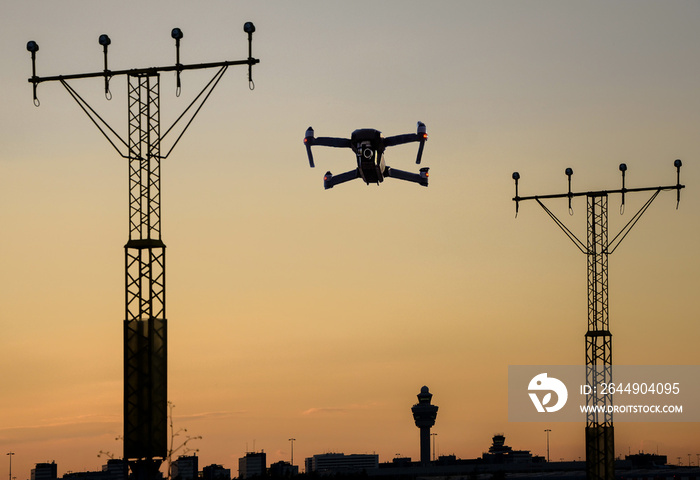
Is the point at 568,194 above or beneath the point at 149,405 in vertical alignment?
above

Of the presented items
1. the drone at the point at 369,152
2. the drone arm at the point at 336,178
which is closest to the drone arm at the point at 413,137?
the drone at the point at 369,152

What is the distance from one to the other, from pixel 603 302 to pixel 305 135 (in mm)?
31191

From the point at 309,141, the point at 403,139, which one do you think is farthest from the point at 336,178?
the point at 403,139

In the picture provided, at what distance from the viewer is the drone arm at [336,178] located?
108662 mm

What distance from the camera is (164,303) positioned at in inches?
2474

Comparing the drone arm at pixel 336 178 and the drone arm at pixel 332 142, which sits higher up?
the drone arm at pixel 332 142

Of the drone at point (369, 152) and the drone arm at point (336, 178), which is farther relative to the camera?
the drone arm at point (336, 178)

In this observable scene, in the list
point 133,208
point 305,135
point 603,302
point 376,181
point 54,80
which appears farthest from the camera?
point 603,302

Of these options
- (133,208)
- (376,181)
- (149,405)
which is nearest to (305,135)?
(376,181)

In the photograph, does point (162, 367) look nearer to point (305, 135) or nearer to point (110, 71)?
point (110, 71)

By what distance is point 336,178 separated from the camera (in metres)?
110

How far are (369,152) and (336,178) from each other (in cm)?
1409

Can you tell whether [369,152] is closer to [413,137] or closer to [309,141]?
[413,137]

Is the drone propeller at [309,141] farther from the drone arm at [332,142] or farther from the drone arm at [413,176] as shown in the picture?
the drone arm at [413,176]
